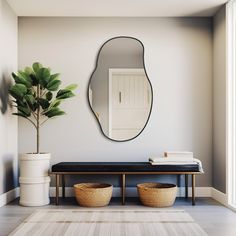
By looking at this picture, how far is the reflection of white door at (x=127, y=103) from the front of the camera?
16.1 feet

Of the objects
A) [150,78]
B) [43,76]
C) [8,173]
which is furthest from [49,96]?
[150,78]

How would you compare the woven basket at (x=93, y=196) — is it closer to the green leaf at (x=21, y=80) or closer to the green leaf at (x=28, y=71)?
the green leaf at (x=21, y=80)

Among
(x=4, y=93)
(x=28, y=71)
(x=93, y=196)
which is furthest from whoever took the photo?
(x=28, y=71)

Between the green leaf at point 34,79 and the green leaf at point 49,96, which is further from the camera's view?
the green leaf at point 49,96

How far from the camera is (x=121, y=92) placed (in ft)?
16.1

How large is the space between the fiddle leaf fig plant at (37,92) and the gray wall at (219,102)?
5.49 feet

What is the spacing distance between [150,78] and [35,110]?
4.76 feet

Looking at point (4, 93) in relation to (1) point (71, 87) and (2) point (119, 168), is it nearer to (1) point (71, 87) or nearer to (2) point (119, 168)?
(1) point (71, 87)

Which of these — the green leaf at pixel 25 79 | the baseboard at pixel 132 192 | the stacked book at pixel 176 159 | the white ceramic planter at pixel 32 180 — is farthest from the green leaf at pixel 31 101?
the stacked book at pixel 176 159

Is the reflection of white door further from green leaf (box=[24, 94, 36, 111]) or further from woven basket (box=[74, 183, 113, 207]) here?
green leaf (box=[24, 94, 36, 111])

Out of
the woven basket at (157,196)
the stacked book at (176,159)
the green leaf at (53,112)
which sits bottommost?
the woven basket at (157,196)

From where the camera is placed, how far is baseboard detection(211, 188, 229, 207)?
4355 millimetres

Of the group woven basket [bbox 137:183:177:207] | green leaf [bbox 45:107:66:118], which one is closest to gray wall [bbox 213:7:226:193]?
woven basket [bbox 137:183:177:207]

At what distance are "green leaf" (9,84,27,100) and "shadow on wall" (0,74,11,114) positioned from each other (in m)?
0.12
